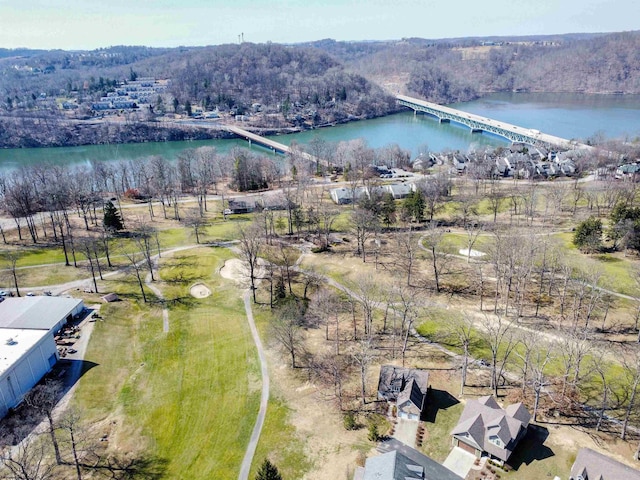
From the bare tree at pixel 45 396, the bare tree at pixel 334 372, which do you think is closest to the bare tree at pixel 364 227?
the bare tree at pixel 334 372

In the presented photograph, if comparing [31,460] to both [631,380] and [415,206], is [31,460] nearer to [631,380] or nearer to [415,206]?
[631,380]

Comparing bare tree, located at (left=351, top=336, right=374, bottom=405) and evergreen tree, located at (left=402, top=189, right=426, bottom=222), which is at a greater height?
evergreen tree, located at (left=402, top=189, right=426, bottom=222)

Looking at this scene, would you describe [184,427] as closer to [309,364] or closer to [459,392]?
[309,364]

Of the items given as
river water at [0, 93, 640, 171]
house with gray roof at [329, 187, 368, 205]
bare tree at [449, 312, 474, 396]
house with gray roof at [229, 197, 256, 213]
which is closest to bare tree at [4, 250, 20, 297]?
house with gray roof at [229, 197, 256, 213]

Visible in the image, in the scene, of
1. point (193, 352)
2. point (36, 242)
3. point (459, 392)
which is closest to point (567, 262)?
point (459, 392)

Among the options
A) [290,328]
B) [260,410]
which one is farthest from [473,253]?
[260,410]

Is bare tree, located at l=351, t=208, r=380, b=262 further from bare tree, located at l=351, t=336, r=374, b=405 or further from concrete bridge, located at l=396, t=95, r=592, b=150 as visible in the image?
concrete bridge, located at l=396, t=95, r=592, b=150
